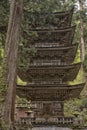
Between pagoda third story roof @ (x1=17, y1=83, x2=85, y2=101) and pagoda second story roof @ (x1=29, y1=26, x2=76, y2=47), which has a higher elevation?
pagoda second story roof @ (x1=29, y1=26, x2=76, y2=47)

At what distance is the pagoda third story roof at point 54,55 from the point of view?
18970 mm

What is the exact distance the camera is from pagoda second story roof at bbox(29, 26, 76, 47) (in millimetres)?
19688

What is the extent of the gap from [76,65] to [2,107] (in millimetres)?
8212

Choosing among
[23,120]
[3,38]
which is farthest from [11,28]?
[23,120]

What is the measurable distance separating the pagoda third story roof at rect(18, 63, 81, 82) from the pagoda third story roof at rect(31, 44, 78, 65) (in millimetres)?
1143

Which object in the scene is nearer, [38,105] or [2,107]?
[2,107]

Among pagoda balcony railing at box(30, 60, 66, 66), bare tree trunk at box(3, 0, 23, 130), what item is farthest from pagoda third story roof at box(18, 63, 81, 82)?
bare tree trunk at box(3, 0, 23, 130)

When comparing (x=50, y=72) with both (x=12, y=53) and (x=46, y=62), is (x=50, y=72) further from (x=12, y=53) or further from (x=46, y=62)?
(x=12, y=53)

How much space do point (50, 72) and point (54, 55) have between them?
1506 mm

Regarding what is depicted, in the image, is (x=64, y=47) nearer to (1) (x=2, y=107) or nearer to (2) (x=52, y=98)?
(2) (x=52, y=98)

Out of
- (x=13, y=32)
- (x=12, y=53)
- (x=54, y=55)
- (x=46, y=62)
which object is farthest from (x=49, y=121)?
(x=13, y=32)

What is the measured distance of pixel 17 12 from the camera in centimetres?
1260

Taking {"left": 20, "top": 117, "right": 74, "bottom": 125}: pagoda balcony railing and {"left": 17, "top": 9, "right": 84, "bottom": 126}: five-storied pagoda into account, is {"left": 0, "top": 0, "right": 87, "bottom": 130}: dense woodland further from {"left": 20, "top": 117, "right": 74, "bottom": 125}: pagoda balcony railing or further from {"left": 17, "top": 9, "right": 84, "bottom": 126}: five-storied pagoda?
{"left": 20, "top": 117, "right": 74, "bottom": 125}: pagoda balcony railing

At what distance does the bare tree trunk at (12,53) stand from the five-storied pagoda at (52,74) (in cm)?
410
